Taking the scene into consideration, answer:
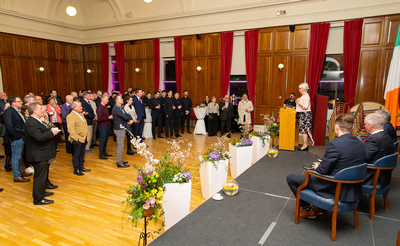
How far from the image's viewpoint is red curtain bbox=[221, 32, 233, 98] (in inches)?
413

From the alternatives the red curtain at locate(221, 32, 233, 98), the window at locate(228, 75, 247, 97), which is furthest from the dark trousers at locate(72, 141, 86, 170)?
the window at locate(228, 75, 247, 97)

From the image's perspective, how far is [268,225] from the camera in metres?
2.94

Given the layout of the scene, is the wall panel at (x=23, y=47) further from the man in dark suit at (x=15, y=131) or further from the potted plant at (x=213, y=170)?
the potted plant at (x=213, y=170)

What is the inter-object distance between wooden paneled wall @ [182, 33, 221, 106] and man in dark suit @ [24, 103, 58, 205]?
7939mm

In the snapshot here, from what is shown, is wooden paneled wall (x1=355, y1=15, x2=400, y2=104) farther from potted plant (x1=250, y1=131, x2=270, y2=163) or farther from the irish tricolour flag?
potted plant (x1=250, y1=131, x2=270, y2=163)

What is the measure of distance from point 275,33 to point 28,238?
9.52m

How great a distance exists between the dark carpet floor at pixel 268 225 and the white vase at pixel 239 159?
3.97 ft

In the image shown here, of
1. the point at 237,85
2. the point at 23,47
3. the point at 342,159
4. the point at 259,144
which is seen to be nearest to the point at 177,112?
the point at 237,85

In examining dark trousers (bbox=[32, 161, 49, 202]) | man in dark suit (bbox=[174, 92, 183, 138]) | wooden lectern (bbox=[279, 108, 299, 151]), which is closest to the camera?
dark trousers (bbox=[32, 161, 49, 202])

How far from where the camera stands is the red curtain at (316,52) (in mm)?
8844

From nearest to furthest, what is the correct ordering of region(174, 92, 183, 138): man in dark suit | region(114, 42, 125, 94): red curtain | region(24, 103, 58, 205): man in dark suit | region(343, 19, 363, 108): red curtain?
region(24, 103, 58, 205): man in dark suit
region(343, 19, 363, 108): red curtain
region(174, 92, 183, 138): man in dark suit
region(114, 42, 125, 94): red curtain

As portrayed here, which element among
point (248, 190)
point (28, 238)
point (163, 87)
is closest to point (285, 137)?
point (248, 190)

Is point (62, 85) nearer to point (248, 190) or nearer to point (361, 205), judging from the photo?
point (248, 190)

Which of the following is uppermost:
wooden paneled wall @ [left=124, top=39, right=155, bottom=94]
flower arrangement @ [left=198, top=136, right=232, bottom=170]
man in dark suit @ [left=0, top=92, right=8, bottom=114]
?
wooden paneled wall @ [left=124, top=39, right=155, bottom=94]
